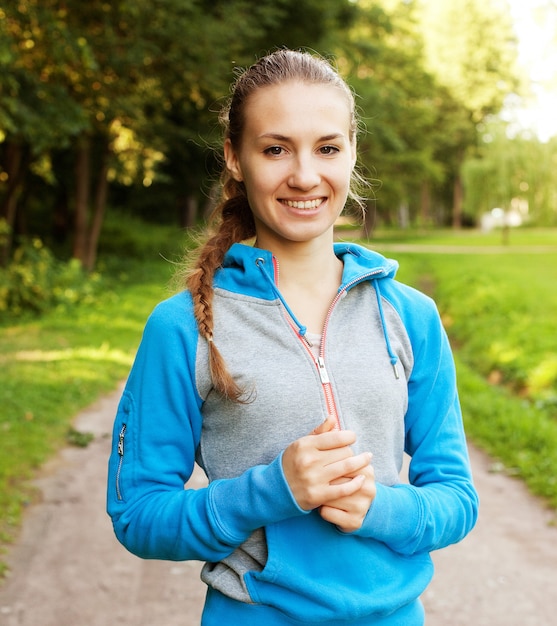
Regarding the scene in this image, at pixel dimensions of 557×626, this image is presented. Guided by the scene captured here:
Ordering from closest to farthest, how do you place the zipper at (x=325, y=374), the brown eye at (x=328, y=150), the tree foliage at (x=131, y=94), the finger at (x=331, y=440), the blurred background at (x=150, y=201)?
1. the finger at (x=331, y=440)
2. the zipper at (x=325, y=374)
3. the brown eye at (x=328, y=150)
4. the blurred background at (x=150, y=201)
5. the tree foliage at (x=131, y=94)

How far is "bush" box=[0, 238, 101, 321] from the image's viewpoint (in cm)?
1291

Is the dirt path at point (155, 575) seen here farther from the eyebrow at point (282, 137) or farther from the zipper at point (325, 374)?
the eyebrow at point (282, 137)

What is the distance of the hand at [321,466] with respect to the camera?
4.85ft

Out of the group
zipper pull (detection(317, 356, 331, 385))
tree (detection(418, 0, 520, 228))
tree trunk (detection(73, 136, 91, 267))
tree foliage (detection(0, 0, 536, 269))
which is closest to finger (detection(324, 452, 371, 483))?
zipper pull (detection(317, 356, 331, 385))

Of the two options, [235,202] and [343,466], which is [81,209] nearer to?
[235,202]

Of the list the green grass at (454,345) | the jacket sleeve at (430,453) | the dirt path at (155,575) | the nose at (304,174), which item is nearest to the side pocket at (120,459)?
the jacket sleeve at (430,453)

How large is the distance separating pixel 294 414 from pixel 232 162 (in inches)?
26.9

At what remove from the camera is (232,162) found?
194 cm

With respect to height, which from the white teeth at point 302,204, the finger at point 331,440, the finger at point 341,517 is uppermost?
the white teeth at point 302,204

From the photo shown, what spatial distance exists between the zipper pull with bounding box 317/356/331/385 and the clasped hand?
0.18m

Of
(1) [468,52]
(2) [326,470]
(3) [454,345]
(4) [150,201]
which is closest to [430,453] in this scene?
(2) [326,470]

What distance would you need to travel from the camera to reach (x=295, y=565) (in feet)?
5.33

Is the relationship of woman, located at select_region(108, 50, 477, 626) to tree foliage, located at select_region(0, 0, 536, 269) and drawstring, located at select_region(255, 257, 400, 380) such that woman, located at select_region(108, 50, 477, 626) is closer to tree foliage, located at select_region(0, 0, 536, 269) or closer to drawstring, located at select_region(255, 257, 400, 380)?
drawstring, located at select_region(255, 257, 400, 380)

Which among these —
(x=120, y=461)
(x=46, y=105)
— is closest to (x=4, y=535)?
(x=120, y=461)
